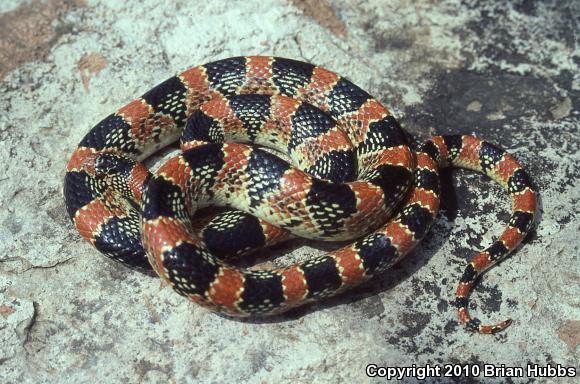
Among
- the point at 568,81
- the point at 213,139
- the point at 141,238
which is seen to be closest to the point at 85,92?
the point at 213,139

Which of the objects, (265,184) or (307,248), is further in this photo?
(307,248)

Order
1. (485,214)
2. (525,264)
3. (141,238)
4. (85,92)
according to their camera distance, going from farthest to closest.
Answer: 1. (85,92)
2. (485,214)
3. (525,264)
4. (141,238)

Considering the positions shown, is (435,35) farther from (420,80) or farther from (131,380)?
(131,380)

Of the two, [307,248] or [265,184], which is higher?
[265,184]
